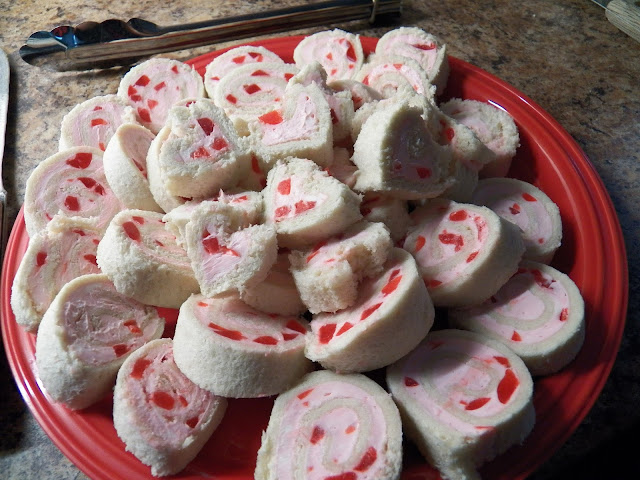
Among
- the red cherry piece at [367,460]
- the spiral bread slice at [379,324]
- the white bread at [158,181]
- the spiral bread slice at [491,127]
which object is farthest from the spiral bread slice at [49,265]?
the spiral bread slice at [491,127]

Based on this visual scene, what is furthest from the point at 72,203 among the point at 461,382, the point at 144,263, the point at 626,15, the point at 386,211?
the point at 626,15

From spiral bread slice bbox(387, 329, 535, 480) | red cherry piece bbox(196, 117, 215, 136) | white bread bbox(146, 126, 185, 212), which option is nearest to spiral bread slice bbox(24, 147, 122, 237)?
white bread bbox(146, 126, 185, 212)

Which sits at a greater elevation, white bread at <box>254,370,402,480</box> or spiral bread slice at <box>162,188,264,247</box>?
spiral bread slice at <box>162,188,264,247</box>

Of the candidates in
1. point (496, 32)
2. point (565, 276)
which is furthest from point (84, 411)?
point (496, 32)

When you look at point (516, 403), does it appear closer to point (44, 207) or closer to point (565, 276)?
point (565, 276)

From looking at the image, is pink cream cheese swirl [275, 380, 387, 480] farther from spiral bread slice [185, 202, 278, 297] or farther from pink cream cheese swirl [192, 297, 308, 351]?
spiral bread slice [185, 202, 278, 297]

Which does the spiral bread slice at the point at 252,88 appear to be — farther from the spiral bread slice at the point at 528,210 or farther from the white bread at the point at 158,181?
the spiral bread slice at the point at 528,210

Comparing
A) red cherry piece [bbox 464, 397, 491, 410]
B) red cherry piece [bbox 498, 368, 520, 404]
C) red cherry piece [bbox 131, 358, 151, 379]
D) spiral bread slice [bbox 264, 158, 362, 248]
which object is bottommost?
red cherry piece [bbox 131, 358, 151, 379]
